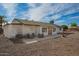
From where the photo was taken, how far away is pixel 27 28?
295cm

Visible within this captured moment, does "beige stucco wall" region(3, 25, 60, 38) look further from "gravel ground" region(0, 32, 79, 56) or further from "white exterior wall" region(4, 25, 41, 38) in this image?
"gravel ground" region(0, 32, 79, 56)

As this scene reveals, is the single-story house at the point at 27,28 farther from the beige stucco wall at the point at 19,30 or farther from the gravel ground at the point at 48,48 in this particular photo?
the gravel ground at the point at 48,48

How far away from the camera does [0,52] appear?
294 centimetres

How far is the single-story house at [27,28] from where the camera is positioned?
116 inches

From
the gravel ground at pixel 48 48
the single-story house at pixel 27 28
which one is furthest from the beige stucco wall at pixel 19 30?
A: the gravel ground at pixel 48 48

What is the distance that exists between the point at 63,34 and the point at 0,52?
73 cm

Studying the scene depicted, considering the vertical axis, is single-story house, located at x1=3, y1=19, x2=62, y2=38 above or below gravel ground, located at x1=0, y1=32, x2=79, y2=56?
above

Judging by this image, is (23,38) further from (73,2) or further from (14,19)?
(73,2)

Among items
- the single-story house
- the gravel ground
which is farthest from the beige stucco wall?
the gravel ground

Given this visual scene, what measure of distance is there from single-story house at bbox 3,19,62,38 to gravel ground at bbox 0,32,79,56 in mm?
101

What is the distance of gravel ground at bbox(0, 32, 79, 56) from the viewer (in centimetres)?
295

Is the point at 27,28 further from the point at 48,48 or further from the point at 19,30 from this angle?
the point at 48,48

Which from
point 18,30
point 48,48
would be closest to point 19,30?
point 18,30

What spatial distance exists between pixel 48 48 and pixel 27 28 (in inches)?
12.7
